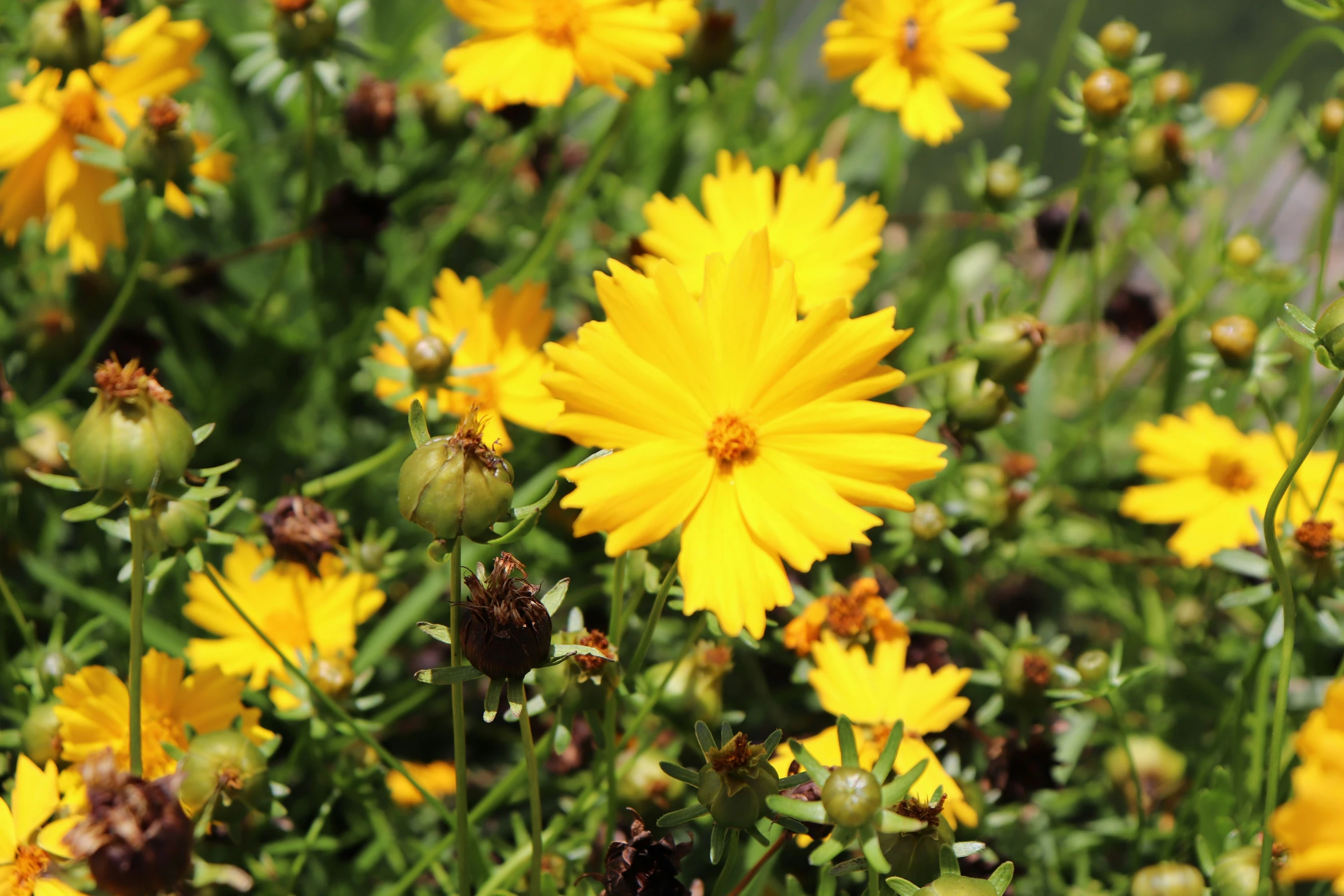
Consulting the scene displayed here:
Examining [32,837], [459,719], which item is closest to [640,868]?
[459,719]

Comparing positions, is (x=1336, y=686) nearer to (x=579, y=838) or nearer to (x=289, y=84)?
(x=579, y=838)

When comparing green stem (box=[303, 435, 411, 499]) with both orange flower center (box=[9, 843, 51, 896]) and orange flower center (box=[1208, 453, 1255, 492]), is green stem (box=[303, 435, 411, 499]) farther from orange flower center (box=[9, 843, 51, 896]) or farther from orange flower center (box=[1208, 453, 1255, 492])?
orange flower center (box=[1208, 453, 1255, 492])

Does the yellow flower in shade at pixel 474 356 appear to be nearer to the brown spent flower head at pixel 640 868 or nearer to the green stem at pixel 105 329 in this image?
the green stem at pixel 105 329

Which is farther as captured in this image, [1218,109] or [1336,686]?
[1218,109]

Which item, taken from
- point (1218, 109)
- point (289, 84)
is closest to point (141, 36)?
point (289, 84)

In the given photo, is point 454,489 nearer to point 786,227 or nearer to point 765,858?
point 765,858

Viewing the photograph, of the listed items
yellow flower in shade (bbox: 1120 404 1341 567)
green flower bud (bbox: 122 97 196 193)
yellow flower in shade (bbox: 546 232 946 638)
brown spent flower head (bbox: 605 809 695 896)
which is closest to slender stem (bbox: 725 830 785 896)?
brown spent flower head (bbox: 605 809 695 896)

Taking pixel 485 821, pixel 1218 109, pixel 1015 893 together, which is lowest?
pixel 485 821
